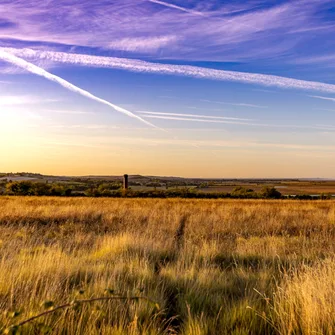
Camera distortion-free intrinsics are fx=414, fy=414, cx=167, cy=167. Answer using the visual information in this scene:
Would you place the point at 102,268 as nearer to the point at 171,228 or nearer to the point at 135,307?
the point at 135,307

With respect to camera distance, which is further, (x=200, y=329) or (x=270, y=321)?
(x=270, y=321)

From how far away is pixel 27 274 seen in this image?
5.59 meters

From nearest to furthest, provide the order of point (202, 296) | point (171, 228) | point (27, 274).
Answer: point (202, 296)
point (27, 274)
point (171, 228)

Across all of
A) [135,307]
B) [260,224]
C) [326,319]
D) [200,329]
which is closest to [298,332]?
[326,319]

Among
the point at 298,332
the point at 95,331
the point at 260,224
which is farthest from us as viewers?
the point at 260,224

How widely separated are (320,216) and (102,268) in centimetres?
1278

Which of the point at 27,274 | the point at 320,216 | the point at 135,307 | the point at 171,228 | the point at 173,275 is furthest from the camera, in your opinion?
the point at 320,216

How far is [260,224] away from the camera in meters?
14.5

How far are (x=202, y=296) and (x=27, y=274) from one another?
2372 mm

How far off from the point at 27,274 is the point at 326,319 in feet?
12.4

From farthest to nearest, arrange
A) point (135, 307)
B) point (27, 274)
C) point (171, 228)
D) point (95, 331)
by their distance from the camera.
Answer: point (171, 228) → point (27, 274) → point (135, 307) → point (95, 331)

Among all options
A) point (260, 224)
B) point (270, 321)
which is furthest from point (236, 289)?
point (260, 224)

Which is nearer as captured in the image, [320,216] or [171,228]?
[171,228]

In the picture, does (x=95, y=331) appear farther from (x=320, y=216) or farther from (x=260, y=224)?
(x=320, y=216)
